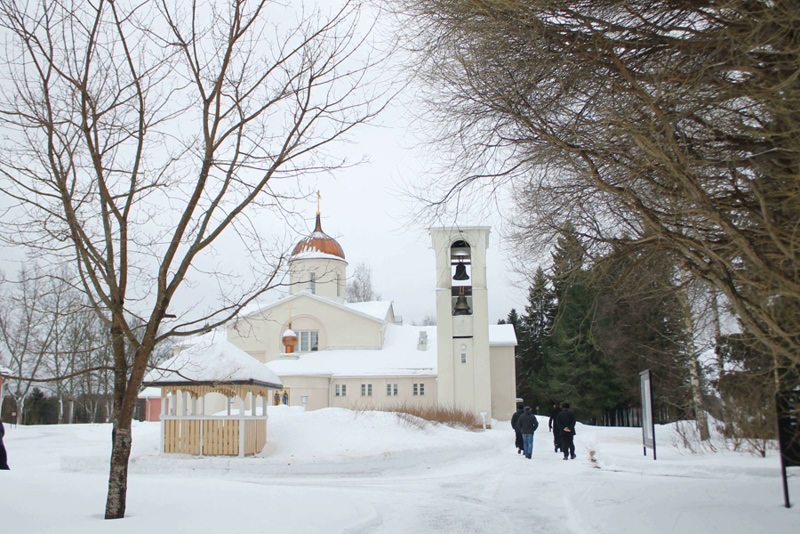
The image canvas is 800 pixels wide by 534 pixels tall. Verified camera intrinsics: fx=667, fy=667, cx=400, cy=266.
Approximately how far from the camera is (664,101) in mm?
6949

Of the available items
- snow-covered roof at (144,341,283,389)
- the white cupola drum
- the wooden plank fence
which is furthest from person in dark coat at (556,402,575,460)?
the wooden plank fence

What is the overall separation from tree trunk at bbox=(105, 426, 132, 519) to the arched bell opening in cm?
3071

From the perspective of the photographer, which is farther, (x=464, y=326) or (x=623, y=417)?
(x=623, y=417)

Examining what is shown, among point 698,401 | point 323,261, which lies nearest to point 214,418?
point 698,401

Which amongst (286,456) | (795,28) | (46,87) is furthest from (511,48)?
(286,456)

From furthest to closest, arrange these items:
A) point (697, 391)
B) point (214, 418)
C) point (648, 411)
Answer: point (697, 391)
point (214, 418)
point (648, 411)

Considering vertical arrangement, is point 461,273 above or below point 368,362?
above

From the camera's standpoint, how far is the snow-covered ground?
304 inches

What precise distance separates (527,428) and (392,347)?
26.9 meters

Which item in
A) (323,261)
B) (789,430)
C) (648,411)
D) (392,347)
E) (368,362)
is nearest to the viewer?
(789,430)

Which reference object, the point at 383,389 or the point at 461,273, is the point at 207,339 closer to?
the point at 461,273

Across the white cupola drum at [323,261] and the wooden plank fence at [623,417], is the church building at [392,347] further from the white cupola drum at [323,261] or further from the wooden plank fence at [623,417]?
the wooden plank fence at [623,417]

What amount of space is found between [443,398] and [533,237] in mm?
28738

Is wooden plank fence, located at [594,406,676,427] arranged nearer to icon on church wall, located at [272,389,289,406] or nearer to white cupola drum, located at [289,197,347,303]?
white cupola drum, located at [289,197,347,303]
